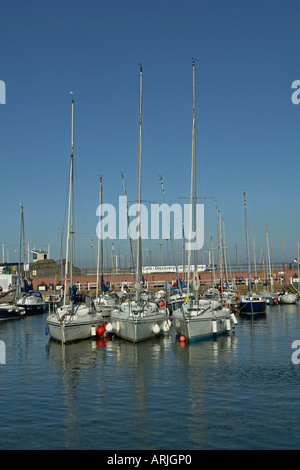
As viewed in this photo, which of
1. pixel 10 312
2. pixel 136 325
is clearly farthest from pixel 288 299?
pixel 136 325

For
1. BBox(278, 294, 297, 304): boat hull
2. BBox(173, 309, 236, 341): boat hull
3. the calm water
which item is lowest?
BBox(278, 294, 297, 304): boat hull

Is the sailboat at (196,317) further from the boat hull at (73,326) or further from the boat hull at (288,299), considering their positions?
the boat hull at (288,299)

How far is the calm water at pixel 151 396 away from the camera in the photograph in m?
17.1

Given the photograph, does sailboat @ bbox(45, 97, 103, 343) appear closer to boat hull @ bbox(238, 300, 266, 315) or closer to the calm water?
the calm water

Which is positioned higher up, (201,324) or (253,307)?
(201,324)

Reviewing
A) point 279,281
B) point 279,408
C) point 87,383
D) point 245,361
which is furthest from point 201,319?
point 279,281

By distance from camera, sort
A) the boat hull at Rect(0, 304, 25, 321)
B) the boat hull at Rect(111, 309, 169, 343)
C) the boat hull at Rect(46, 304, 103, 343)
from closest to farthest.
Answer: the boat hull at Rect(46, 304, 103, 343)
the boat hull at Rect(111, 309, 169, 343)
the boat hull at Rect(0, 304, 25, 321)

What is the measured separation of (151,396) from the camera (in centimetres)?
2267

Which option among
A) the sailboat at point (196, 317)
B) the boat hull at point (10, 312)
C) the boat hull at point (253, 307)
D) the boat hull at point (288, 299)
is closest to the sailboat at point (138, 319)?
the sailboat at point (196, 317)

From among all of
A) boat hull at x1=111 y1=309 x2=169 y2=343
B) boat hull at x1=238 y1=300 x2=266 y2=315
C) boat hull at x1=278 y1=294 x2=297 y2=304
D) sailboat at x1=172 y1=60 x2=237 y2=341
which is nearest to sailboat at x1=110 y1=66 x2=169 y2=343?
boat hull at x1=111 y1=309 x2=169 y2=343

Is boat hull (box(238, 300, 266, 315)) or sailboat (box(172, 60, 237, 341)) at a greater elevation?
sailboat (box(172, 60, 237, 341))

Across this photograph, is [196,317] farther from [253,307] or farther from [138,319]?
[253,307]

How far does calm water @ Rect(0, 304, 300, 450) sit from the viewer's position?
56.0 ft

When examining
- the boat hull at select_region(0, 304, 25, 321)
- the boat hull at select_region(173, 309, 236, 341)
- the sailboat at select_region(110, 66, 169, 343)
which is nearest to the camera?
the boat hull at select_region(173, 309, 236, 341)
